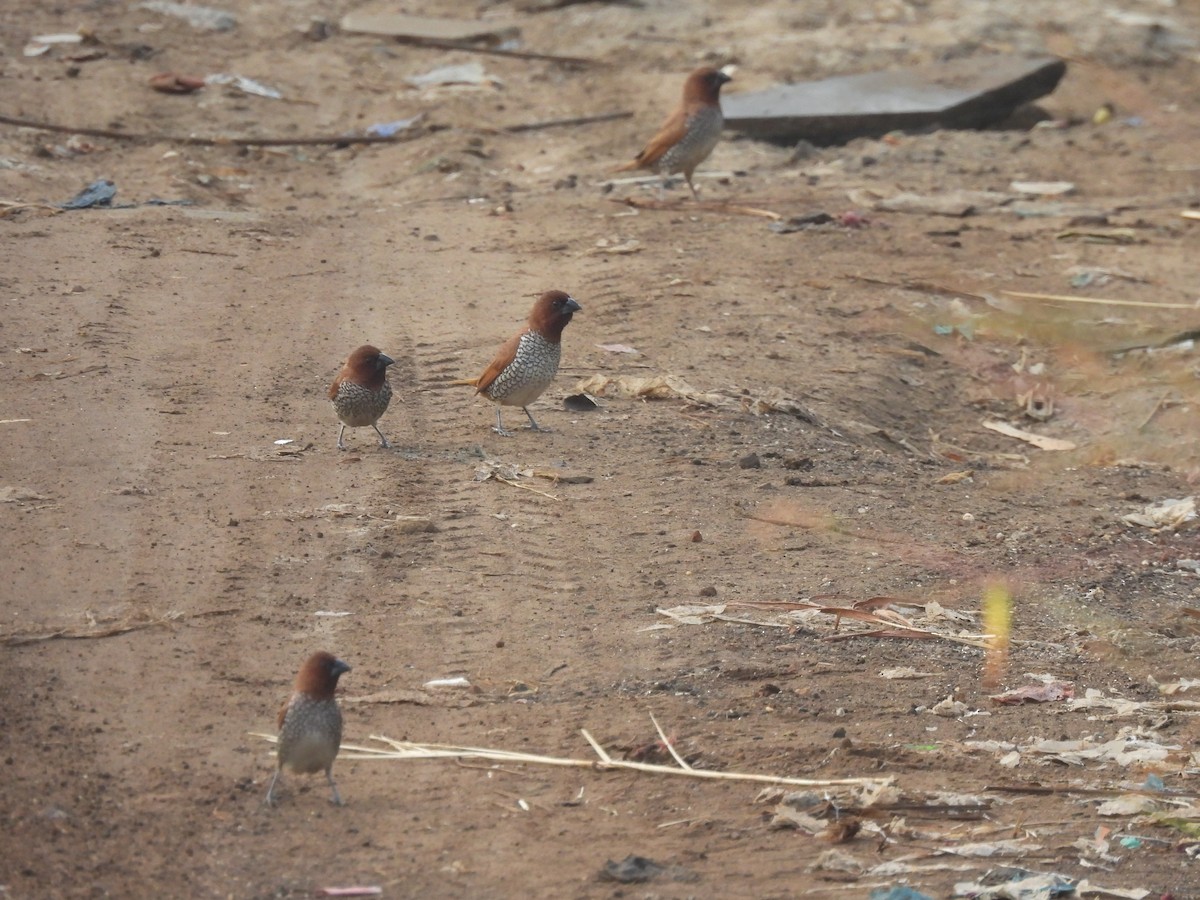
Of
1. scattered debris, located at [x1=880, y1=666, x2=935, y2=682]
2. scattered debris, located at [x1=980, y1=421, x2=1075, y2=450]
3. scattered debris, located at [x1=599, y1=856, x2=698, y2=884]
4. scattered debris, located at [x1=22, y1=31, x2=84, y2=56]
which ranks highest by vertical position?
scattered debris, located at [x1=22, y1=31, x2=84, y2=56]

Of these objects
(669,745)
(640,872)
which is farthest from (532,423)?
(640,872)

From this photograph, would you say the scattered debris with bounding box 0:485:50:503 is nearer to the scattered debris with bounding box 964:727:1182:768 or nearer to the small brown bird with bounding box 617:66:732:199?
the scattered debris with bounding box 964:727:1182:768

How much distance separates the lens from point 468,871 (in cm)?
449

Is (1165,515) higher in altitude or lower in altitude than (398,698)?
lower

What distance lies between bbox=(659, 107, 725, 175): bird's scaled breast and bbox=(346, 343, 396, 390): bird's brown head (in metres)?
5.17

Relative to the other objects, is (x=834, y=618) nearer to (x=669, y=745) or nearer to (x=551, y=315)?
(x=669, y=745)

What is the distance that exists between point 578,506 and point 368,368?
111 centimetres

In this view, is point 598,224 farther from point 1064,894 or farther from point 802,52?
point 1064,894

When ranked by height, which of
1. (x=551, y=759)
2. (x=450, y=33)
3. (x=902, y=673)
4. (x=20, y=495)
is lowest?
(x=902, y=673)

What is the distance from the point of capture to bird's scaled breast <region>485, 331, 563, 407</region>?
25.1ft

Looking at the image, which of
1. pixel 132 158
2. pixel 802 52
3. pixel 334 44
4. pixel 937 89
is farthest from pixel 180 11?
pixel 937 89

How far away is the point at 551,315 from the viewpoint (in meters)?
7.80

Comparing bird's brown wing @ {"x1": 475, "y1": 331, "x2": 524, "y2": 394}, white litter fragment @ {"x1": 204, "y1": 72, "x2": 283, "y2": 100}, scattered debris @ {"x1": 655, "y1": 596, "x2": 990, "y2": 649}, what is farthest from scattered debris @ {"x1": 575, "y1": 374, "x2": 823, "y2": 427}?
white litter fragment @ {"x1": 204, "y1": 72, "x2": 283, "y2": 100}

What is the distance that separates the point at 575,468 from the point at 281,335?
213cm
